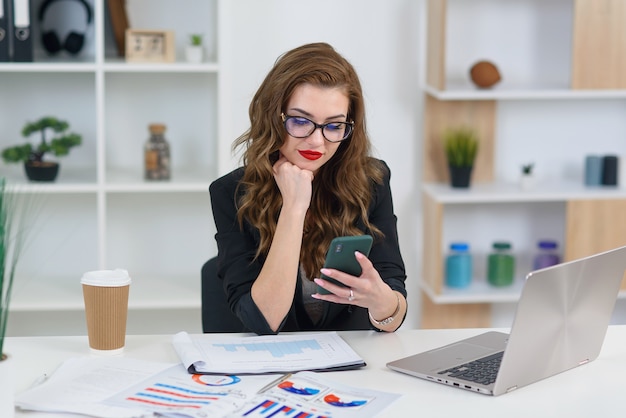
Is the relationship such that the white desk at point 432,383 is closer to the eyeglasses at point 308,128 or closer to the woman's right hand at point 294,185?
the woman's right hand at point 294,185

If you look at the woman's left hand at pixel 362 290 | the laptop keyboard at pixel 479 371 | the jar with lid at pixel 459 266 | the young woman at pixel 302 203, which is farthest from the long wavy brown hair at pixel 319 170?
the jar with lid at pixel 459 266

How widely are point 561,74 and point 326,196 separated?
5.53 ft

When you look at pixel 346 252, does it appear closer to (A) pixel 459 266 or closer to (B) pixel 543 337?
(B) pixel 543 337

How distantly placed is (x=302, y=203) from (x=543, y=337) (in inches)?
24.1

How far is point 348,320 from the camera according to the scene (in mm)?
2121

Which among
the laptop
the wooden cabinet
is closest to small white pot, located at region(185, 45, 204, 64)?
the wooden cabinet

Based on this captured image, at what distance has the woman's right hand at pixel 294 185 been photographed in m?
1.97

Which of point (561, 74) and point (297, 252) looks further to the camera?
point (561, 74)

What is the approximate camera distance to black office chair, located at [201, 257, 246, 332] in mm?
2121

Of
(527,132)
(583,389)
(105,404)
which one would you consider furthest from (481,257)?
(105,404)

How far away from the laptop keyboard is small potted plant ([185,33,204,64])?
179 cm

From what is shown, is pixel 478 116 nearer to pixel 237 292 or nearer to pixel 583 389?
pixel 237 292

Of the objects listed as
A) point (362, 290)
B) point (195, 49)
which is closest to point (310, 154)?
point (362, 290)

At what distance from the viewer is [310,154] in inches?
78.8
